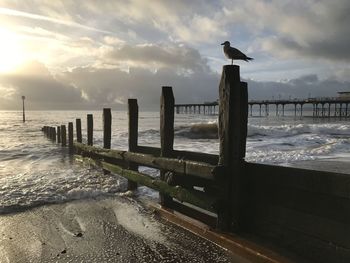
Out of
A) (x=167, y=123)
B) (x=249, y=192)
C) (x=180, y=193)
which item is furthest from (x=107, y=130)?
(x=249, y=192)

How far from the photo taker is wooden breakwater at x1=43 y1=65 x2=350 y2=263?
12.5 feet

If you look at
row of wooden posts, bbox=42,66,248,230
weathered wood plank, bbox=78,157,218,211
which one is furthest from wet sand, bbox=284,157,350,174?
row of wooden posts, bbox=42,66,248,230

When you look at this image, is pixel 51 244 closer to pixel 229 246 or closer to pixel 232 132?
pixel 229 246

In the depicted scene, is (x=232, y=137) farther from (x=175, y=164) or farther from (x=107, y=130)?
(x=107, y=130)

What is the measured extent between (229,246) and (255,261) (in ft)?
1.52

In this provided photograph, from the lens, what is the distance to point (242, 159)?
4945mm

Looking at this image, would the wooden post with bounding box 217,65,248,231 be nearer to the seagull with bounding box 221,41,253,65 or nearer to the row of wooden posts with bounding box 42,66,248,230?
the row of wooden posts with bounding box 42,66,248,230

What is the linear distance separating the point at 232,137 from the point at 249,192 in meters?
0.74

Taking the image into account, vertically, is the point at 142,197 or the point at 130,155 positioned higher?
the point at 130,155

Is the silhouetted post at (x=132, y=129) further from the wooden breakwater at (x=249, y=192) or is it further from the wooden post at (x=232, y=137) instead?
the wooden post at (x=232, y=137)

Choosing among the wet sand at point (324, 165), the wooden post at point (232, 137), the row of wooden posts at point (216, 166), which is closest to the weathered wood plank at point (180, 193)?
the row of wooden posts at point (216, 166)

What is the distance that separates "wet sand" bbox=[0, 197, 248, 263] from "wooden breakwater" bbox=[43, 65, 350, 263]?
502 millimetres

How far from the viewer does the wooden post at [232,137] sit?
4.91 m

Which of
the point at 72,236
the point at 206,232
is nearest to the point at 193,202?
the point at 206,232
